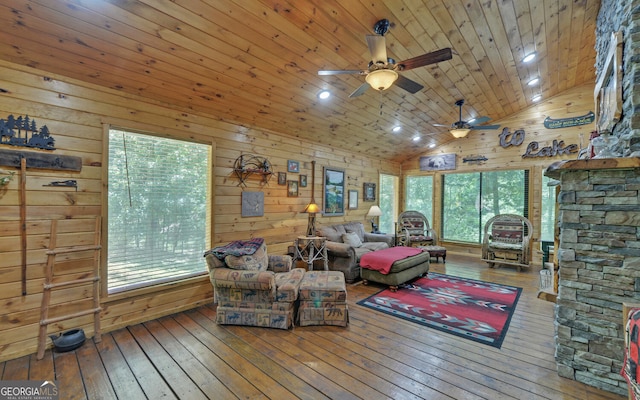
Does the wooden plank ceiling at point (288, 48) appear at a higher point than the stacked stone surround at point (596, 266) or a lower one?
higher

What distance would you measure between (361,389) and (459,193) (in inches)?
243

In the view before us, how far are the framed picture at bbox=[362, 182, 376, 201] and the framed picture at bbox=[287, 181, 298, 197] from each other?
2.23 metres

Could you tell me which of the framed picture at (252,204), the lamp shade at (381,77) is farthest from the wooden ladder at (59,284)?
the lamp shade at (381,77)

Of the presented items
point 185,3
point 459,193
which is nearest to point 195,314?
point 185,3

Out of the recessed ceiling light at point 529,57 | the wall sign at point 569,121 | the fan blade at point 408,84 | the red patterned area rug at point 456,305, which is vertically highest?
the recessed ceiling light at point 529,57

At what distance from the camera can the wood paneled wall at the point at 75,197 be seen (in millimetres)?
2359

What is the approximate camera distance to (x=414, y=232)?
640cm

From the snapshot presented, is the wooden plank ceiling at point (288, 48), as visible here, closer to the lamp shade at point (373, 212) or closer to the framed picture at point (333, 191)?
the framed picture at point (333, 191)

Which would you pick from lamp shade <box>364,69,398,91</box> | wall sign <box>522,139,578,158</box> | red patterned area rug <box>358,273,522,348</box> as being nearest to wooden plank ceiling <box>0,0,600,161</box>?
lamp shade <box>364,69,398,91</box>

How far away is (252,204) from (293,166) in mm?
1113

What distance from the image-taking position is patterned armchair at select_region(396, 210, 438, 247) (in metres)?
6.11

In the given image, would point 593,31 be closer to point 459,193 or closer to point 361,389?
point 459,193

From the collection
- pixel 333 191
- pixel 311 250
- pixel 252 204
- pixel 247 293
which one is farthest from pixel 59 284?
pixel 333 191

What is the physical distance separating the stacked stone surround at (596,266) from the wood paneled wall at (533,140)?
15.0ft
